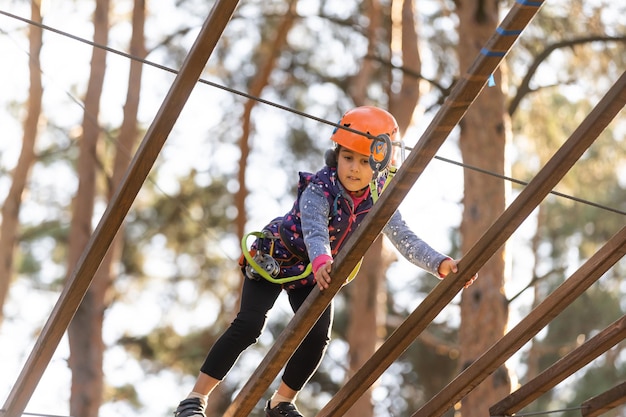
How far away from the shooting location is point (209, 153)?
1367 centimetres

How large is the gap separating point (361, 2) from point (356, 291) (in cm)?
361

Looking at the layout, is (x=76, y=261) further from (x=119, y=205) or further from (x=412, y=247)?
(x=119, y=205)

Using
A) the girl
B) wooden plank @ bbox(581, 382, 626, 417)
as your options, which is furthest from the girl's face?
wooden plank @ bbox(581, 382, 626, 417)

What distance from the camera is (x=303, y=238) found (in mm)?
3988

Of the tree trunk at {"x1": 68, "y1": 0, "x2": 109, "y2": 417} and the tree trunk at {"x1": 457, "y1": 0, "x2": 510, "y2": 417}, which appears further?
the tree trunk at {"x1": 68, "y1": 0, "x2": 109, "y2": 417}

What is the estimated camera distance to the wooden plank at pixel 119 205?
10.1ft

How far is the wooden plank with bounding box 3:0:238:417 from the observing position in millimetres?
3092

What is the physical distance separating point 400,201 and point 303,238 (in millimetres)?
838

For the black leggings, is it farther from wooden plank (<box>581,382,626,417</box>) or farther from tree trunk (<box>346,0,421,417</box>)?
tree trunk (<box>346,0,421,417</box>)

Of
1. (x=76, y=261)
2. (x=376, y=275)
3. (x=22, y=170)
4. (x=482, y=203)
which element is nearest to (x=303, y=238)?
(x=482, y=203)

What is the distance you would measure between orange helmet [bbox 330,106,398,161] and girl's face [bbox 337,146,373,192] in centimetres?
4

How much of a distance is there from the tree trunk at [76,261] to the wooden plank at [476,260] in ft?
21.0

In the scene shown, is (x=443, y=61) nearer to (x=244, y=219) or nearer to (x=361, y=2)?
(x=361, y=2)

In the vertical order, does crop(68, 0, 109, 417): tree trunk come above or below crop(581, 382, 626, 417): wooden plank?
above
